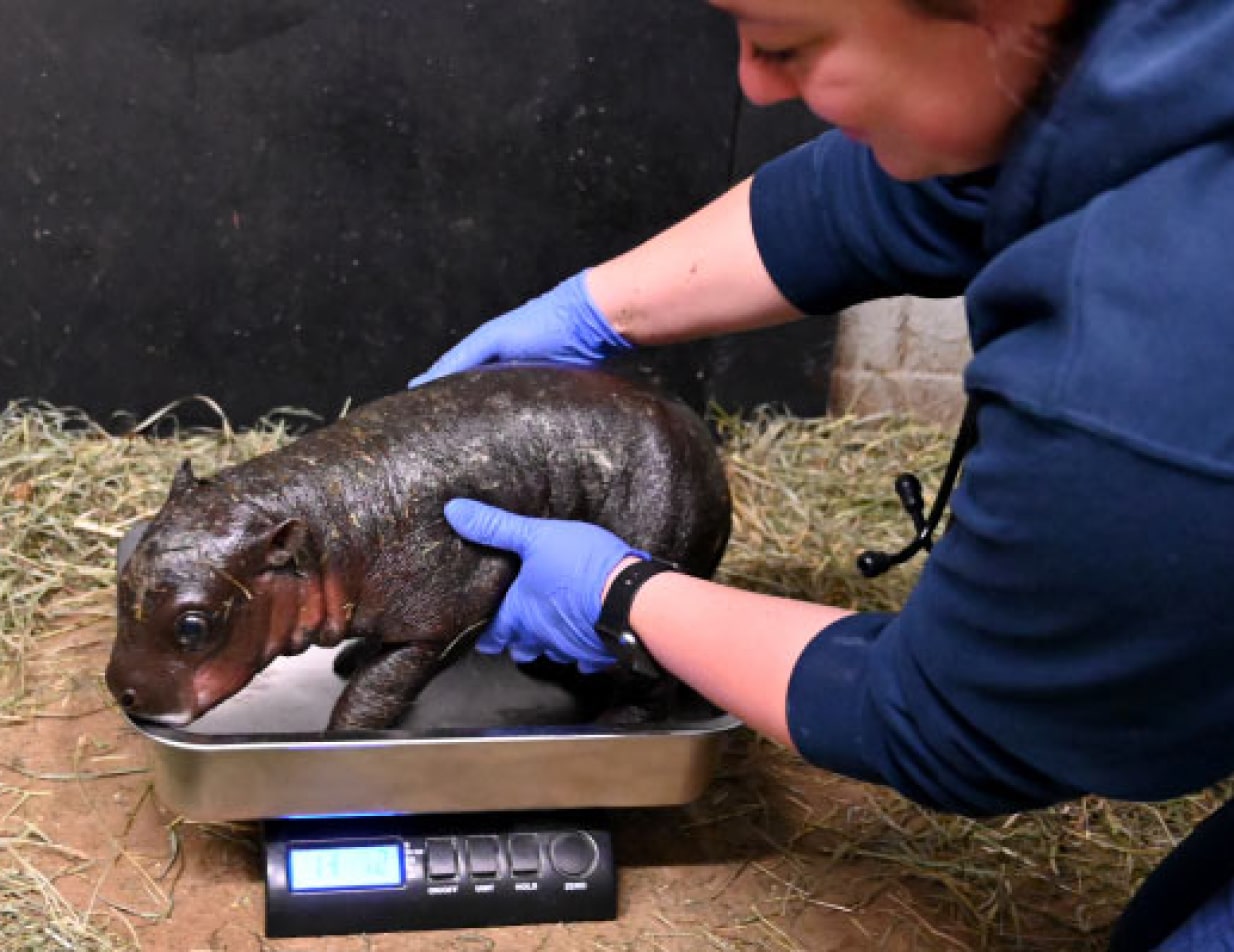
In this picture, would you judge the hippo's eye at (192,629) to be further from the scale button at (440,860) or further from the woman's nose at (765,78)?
the woman's nose at (765,78)

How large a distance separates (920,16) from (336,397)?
91.2 inches

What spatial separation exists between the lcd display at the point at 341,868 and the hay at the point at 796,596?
27 centimetres

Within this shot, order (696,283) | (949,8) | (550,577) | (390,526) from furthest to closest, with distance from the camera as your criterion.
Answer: (696,283) → (390,526) → (550,577) → (949,8)

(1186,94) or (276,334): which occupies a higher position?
(1186,94)

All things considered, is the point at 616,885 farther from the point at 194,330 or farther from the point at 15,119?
the point at 15,119

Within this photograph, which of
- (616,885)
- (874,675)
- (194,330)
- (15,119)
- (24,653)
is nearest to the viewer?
(874,675)

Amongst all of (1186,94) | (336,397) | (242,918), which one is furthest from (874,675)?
(336,397)

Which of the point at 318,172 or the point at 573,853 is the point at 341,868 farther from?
the point at 318,172

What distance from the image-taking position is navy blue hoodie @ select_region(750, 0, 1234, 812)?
1273 millimetres

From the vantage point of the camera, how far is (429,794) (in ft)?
6.89

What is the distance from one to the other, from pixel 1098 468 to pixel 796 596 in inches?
68.9

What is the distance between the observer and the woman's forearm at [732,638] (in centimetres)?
176

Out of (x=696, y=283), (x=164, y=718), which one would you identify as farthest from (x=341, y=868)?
(x=696, y=283)

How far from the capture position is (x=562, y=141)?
3.22m
